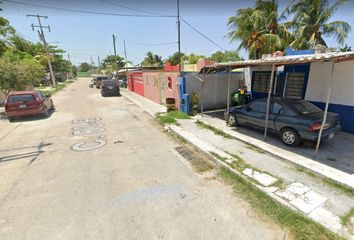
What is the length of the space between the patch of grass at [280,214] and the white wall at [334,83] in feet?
16.7

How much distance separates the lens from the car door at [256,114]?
6.59m

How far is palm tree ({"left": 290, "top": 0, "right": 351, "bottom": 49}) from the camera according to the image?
593 inches

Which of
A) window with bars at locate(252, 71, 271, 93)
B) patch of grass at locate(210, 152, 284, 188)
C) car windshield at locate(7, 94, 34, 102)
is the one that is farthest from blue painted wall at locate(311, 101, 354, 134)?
car windshield at locate(7, 94, 34, 102)

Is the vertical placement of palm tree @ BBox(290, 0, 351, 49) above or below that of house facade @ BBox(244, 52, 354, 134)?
above

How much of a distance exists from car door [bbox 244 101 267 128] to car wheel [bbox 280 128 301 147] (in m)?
0.79

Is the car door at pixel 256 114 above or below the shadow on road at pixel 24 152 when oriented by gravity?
above

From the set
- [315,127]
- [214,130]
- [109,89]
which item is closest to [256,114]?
[214,130]

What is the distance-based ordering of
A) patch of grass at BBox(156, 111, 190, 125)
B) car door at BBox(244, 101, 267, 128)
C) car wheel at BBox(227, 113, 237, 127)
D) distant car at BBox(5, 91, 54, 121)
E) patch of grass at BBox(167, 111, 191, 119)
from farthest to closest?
distant car at BBox(5, 91, 54, 121) → patch of grass at BBox(167, 111, 191, 119) → patch of grass at BBox(156, 111, 190, 125) → car wheel at BBox(227, 113, 237, 127) → car door at BBox(244, 101, 267, 128)

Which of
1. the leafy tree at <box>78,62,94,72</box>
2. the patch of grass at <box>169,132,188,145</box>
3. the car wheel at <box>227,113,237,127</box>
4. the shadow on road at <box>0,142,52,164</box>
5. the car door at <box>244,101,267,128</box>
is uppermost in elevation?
the leafy tree at <box>78,62,94,72</box>

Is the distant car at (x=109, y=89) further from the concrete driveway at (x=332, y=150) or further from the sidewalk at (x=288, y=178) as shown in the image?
the concrete driveway at (x=332, y=150)

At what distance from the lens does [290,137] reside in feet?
18.8

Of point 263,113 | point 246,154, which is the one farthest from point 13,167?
point 263,113

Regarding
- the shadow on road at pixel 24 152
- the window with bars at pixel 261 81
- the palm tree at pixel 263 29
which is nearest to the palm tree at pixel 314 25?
the palm tree at pixel 263 29

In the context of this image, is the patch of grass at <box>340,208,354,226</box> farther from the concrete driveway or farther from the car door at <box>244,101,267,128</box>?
the car door at <box>244,101,267,128</box>
